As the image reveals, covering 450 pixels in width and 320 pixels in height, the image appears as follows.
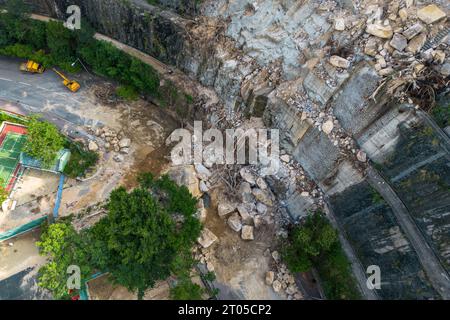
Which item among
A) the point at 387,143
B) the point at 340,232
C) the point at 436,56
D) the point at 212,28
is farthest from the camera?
the point at 212,28

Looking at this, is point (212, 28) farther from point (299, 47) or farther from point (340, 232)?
point (340, 232)

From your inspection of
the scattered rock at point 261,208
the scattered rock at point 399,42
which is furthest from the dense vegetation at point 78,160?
the scattered rock at point 399,42

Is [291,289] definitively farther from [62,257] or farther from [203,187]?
[62,257]

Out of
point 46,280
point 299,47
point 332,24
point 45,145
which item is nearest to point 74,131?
point 45,145

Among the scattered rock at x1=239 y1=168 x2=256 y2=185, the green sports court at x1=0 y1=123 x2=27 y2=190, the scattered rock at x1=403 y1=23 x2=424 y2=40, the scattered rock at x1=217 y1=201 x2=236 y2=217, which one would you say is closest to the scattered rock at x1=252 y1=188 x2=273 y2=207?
the scattered rock at x1=239 y1=168 x2=256 y2=185

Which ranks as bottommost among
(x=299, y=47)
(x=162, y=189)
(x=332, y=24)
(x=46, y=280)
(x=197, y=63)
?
(x=46, y=280)

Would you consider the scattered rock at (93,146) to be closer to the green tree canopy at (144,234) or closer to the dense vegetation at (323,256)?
the green tree canopy at (144,234)

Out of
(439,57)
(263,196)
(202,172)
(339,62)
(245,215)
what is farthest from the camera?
(202,172)

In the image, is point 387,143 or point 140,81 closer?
point 387,143

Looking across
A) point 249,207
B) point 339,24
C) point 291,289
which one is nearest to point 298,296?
point 291,289
